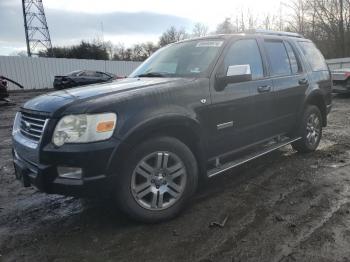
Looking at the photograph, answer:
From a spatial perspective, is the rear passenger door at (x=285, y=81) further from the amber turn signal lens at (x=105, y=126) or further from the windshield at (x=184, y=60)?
the amber turn signal lens at (x=105, y=126)

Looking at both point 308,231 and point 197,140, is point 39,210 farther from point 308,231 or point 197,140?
point 308,231

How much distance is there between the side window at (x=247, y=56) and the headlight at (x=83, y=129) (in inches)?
74.1

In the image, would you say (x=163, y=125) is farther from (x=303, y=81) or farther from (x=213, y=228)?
(x=303, y=81)

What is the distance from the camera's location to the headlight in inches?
135

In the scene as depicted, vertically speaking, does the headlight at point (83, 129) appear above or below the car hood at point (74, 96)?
below

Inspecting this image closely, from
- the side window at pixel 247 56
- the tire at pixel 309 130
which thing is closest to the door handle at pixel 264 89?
the side window at pixel 247 56

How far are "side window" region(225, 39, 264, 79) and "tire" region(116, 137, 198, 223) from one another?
1404mm

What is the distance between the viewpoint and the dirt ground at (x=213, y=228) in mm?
3303

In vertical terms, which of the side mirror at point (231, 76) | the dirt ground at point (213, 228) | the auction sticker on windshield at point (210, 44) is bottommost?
the dirt ground at point (213, 228)

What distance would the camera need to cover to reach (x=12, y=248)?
11.5ft

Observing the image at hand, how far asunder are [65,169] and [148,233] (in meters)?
1.00

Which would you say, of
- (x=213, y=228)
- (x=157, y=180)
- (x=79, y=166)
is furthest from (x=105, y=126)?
(x=213, y=228)

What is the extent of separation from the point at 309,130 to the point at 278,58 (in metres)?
1.55

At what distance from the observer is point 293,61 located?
6.04 m
